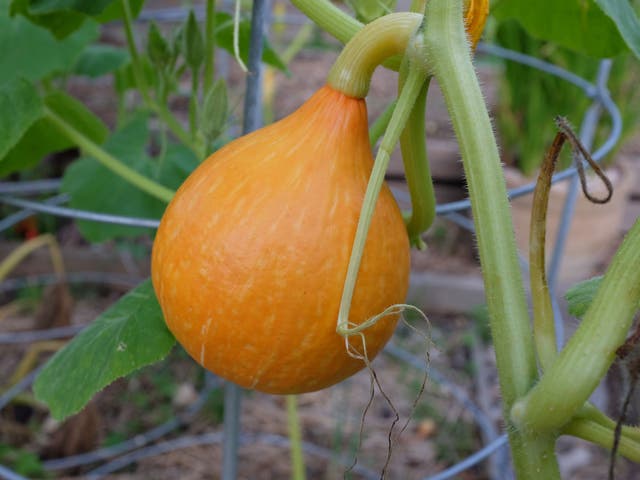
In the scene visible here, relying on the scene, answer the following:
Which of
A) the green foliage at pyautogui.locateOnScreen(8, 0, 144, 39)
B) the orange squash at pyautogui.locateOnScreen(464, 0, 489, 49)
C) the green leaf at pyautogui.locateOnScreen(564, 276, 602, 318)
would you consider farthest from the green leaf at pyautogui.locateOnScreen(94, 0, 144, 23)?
the green leaf at pyautogui.locateOnScreen(564, 276, 602, 318)

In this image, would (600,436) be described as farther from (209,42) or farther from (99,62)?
(99,62)

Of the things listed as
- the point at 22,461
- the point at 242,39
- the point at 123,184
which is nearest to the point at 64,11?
the point at 242,39

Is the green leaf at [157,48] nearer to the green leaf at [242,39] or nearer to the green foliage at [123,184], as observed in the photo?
the green leaf at [242,39]

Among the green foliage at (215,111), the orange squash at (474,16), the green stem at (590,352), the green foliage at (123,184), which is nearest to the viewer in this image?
the green stem at (590,352)

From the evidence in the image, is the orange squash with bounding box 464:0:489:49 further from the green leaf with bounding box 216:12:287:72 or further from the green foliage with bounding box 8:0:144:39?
the green leaf with bounding box 216:12:287:72

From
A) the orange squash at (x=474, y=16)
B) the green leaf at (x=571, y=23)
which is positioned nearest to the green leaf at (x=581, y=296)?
the orange squash at (x=474, y=16)
